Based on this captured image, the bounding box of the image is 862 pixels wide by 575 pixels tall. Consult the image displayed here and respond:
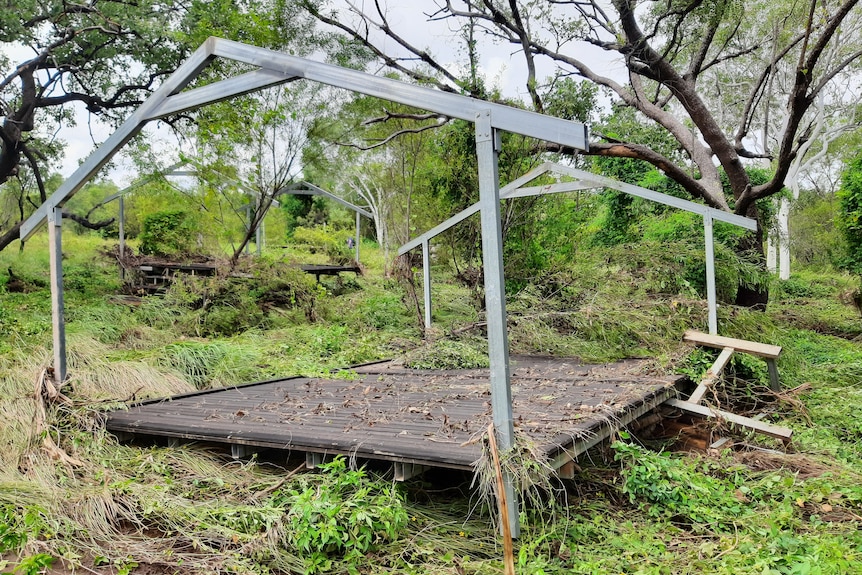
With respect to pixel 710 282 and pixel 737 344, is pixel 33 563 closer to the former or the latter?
pixel 737 344

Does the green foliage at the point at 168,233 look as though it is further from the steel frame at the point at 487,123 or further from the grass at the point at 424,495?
the steel frame at the point at 487,123

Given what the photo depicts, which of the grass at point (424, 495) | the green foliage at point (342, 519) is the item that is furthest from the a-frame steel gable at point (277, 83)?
the green foliage at point (342, 519)

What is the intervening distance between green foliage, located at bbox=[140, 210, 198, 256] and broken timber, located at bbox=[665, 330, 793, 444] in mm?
12576

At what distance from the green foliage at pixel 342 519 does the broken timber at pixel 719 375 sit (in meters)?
3.07

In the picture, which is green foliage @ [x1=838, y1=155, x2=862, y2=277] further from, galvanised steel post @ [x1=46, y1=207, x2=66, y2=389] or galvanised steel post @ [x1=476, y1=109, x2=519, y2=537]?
galvanised steel post @ [x1=46, y1=207, x2=66, y2=389]

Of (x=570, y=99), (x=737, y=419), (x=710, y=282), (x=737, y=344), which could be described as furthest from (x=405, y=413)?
(x=570, y=99)

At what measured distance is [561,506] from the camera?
3.66m

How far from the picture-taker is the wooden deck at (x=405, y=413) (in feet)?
11.6

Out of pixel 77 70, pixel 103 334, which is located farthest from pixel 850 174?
pixel 77 70

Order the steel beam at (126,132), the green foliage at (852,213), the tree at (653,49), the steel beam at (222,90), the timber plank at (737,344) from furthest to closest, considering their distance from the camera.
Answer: the green foliage at (852,213)
the tree at (653,49)
the timber plank at (737,344)
the steel beam at (126,132)
the steel beam at (222,90)

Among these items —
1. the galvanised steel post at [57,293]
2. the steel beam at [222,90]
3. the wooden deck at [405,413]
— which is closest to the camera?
the wooden deck at [405,413]

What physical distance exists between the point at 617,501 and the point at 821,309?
13033 millimetres

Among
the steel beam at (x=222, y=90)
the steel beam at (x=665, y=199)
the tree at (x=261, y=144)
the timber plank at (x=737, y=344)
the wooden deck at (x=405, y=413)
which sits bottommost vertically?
the wooden deck at (x=405, y=413)

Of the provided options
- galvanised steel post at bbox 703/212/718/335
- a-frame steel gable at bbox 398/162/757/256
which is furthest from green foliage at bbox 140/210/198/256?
galvanised steel post at bbox 703/212/718/335
